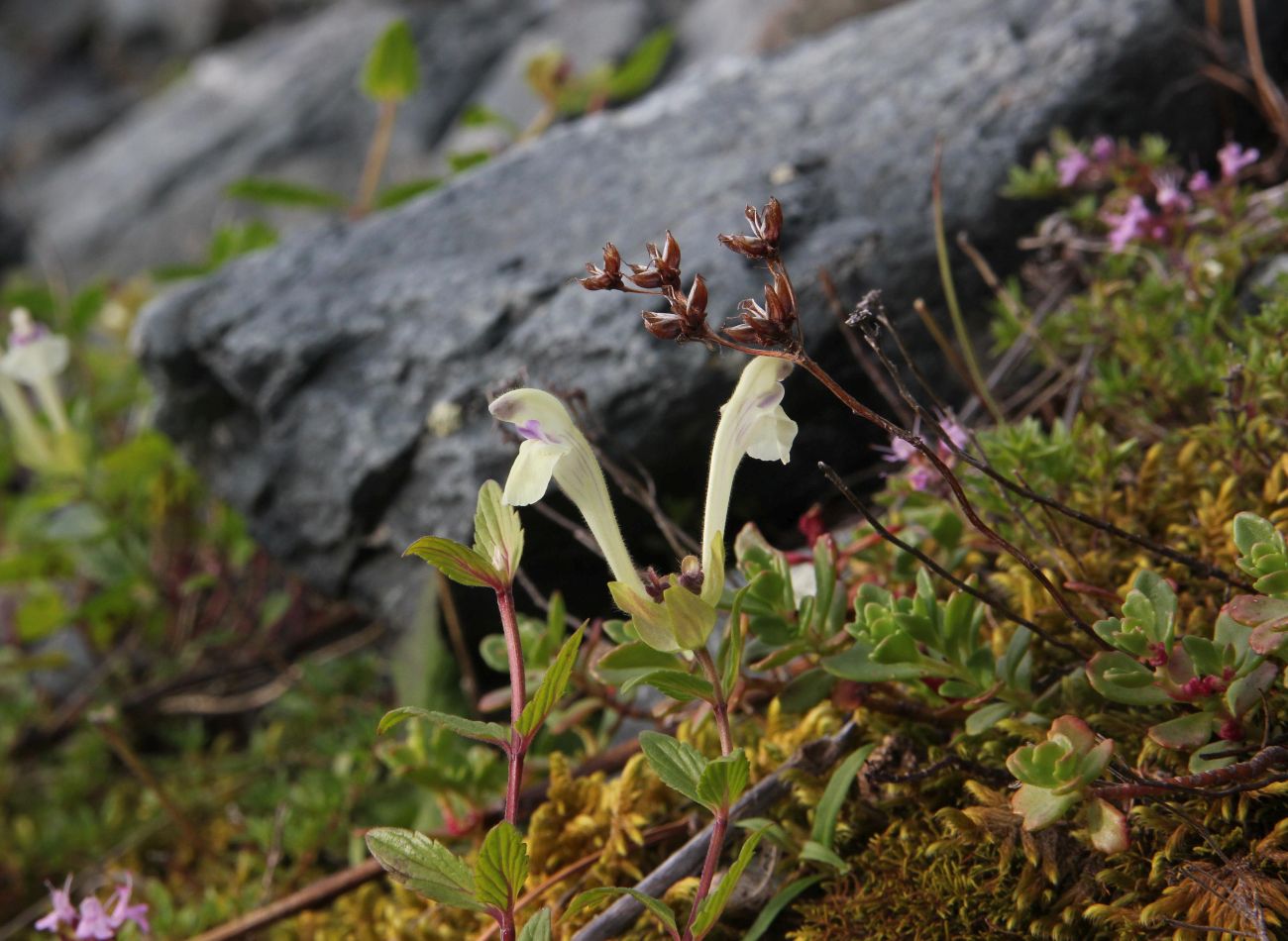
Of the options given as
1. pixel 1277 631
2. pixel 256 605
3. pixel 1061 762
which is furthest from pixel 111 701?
pixel 1277 631

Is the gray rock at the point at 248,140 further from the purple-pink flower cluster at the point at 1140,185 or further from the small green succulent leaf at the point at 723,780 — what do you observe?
the small green succulent leaf at the point at 723,780

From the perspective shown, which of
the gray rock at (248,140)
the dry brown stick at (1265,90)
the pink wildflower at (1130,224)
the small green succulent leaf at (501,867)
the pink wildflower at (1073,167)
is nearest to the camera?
the small green succulent leaf at (501,867)

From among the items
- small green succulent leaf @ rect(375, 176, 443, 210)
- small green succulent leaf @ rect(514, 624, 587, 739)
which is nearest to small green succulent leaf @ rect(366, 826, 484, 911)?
small green succulent leaf @ rect(514, 624, 587, 739)

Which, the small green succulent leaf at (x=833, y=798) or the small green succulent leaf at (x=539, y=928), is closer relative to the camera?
the small green succulent leaf at (x=539, y=928)

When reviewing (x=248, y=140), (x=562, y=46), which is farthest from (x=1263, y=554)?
(x=248, y=140)

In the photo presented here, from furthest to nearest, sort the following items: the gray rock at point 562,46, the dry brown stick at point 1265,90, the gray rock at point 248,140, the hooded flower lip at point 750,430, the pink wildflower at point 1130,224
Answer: the gray rock at point 248,140 → the gray rock at point 562,46 → the dry brown stick at point 1265,90 → the pink wildflower at point 1130,224 → the hooded flower lip at point 750,430

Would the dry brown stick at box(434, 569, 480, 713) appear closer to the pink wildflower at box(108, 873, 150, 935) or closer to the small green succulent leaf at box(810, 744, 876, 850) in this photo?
the pink wildflower at box(108, 873, 150, 935)

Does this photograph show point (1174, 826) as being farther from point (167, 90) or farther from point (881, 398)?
point (167, 90)

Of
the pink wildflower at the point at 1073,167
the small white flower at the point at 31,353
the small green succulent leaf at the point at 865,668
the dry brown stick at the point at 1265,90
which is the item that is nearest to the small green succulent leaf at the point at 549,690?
the small green succulent leaf at the point at 865,668
